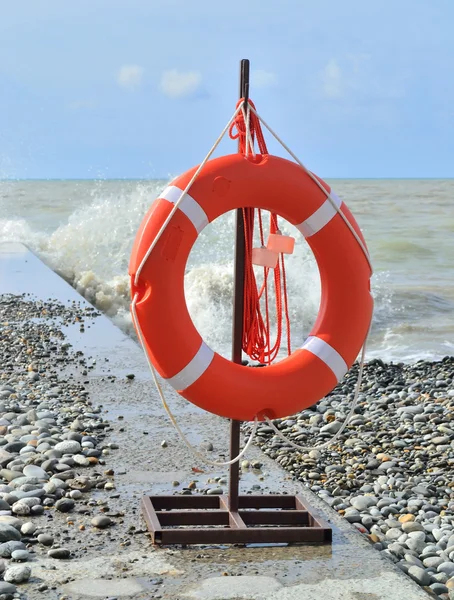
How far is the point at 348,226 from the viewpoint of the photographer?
2.54 metres

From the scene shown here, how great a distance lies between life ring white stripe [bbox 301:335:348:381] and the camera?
2.55 metres

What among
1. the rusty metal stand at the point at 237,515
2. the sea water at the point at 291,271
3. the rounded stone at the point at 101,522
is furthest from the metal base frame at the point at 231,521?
the sea water at the point at 291,271

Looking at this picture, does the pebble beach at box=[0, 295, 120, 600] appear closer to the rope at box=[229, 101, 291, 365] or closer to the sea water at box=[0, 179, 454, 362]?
the rope at box=[229, 101, 291, 365]

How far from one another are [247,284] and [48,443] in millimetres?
1139

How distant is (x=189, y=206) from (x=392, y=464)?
1.59 m

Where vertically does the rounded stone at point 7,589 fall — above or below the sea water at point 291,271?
below

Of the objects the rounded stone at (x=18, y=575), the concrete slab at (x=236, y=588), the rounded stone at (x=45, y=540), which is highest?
Result: the rounded stone at (x=45, y=540)

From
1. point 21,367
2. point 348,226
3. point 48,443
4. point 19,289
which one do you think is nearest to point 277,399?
point 348,226

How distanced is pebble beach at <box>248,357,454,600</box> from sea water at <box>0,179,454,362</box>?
6.37ft

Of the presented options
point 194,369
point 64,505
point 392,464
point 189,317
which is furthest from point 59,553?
point 392,464

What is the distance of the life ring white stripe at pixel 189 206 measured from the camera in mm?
2404

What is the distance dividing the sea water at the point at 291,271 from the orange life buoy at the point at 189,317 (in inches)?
152

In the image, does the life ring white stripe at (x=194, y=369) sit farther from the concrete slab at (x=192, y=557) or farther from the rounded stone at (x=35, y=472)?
the rounded stone at (x=35, y=472)

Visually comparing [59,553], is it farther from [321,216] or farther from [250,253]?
[321,216]
